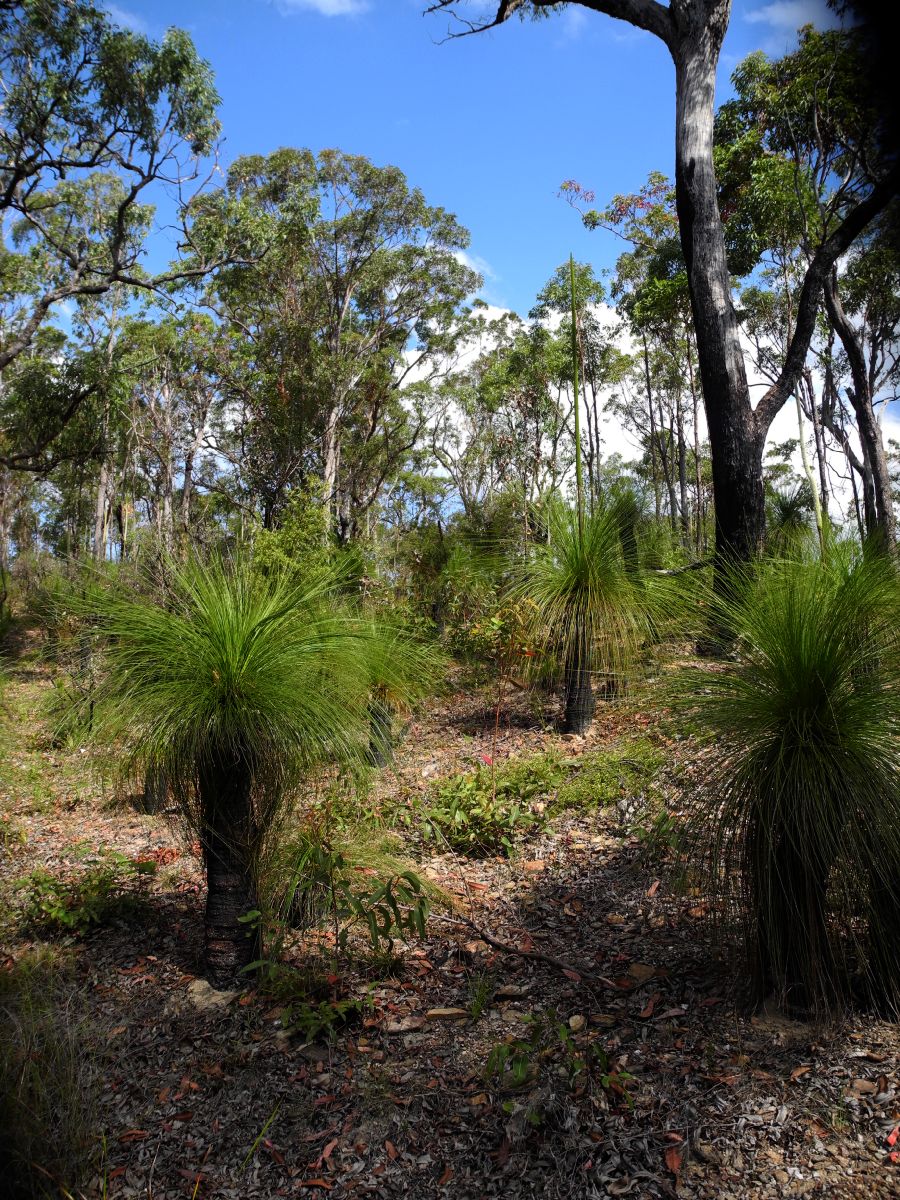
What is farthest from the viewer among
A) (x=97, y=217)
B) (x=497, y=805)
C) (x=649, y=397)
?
(x=649, y=397)

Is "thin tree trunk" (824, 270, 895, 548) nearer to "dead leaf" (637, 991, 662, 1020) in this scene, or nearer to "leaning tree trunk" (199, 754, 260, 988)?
"dead leaf" (637, 991, 662, 1020)

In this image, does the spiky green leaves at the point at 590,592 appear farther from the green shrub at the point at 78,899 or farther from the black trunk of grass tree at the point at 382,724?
the green shrub at the point at 78,899

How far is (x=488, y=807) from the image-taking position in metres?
4.46

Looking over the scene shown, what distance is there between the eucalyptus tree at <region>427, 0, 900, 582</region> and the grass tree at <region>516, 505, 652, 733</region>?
91cm

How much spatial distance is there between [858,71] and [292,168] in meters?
19.5

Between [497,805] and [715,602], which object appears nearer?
[715,602]

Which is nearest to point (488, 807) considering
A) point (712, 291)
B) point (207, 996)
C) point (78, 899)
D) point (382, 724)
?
point (382, 724)

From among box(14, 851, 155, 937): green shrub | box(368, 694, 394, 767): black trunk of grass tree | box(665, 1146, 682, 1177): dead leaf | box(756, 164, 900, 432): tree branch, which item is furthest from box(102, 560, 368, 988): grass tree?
box(756, 164, 900, 432): tree branch

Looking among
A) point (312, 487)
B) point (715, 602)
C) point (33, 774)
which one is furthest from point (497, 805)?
point (312, 487)

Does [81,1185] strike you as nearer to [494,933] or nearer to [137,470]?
[494,933]

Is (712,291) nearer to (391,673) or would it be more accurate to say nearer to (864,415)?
(391,673)

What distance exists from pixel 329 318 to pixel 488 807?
1598 cm

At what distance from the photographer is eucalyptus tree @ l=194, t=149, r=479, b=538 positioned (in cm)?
A: 1627

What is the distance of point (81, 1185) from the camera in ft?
7.64
